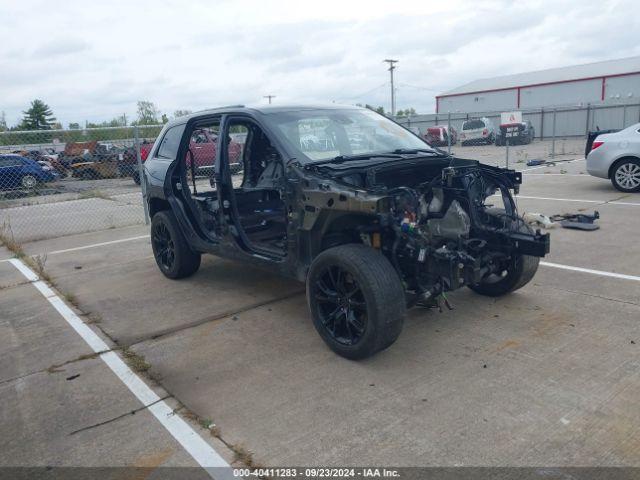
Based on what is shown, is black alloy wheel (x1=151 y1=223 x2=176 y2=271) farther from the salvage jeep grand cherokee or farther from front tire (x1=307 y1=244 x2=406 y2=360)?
front tire (x1=307 y1=244 x2=406 y2=360)

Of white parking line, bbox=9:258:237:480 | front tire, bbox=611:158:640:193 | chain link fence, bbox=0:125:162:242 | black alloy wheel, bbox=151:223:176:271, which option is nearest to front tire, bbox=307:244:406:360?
white parking line, bbox=9:258:237:480

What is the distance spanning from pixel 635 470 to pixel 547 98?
147 feet

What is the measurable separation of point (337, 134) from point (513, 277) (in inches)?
77.4

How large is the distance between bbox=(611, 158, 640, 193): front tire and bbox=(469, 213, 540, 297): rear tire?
6.79 m

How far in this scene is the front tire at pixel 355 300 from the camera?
3471mm

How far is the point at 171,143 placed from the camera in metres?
5.75

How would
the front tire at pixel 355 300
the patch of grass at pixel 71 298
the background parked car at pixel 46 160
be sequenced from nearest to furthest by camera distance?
1. the front tire at pixel 355 300
2. the patch of grass at pixel 71 298
3. the background parked car at pixel 46 160

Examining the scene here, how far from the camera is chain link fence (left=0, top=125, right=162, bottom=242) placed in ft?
34.4

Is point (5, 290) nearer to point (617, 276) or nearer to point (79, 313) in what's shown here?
point (79, 313)

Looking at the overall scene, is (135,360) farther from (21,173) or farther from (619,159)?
(21,173)

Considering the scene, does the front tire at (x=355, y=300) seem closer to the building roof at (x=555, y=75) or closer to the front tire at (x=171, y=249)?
the front tire at (x=171, y=249)

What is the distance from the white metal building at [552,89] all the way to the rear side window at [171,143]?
36.0 metres

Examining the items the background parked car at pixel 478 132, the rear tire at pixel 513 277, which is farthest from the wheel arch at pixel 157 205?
the background parked car at pixel 478 132

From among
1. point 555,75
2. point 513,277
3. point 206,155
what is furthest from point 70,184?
point 555,75
